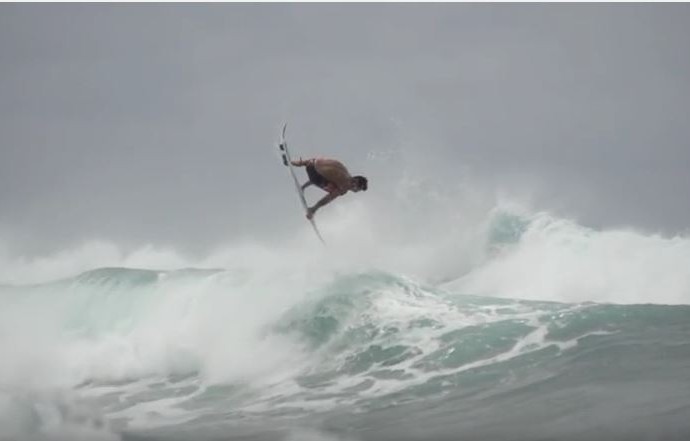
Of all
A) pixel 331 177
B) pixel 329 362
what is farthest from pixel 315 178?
pixel 329 362

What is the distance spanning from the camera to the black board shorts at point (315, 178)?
11434 mm

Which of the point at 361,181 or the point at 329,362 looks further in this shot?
the point at 329,362

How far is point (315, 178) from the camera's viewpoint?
1162 cm

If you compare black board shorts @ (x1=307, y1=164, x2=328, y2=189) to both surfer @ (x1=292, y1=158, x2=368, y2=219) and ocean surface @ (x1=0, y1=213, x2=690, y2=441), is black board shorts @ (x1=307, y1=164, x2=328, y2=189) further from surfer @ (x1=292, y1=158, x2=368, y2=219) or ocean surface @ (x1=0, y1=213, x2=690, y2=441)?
ocean surface @ (x1=0, y1=213, x2=690, y2=441)

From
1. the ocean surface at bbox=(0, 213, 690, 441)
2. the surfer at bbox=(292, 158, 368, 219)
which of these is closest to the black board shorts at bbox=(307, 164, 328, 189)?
the surfer at bbox=(292, 158, 368, 219)

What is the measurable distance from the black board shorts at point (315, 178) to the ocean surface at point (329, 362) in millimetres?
3800

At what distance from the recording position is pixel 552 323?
18.2 m

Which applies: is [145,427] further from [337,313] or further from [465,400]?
[337,313]

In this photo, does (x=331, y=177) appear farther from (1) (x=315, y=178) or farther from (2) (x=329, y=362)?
(2) (x=329, y=362)

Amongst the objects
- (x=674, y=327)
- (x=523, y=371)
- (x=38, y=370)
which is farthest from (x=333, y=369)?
(x=38, y=370)

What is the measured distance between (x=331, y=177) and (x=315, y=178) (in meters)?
0.44

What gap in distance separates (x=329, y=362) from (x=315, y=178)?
768 centimetres

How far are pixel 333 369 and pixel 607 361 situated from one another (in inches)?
240

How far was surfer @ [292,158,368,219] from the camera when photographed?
11.2 meters
